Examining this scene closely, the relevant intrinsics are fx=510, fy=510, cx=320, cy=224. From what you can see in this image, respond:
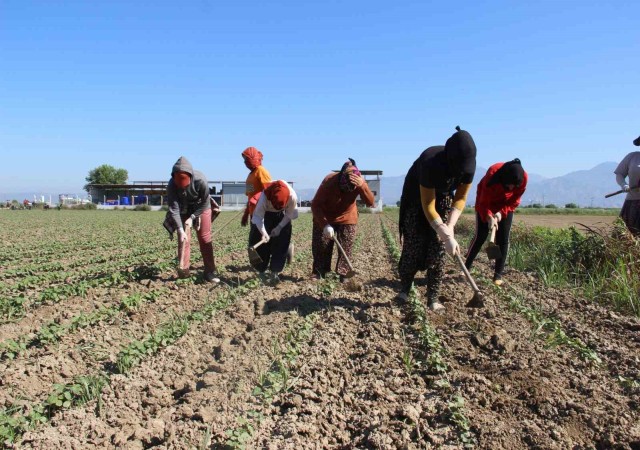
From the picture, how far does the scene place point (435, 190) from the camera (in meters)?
4.13

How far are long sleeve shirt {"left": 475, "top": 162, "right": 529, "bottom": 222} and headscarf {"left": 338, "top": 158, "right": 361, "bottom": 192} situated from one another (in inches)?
54.7

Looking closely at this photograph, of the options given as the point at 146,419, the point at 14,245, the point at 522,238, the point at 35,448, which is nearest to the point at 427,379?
the point at 146,419

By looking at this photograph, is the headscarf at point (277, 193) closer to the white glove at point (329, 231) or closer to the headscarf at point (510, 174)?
the white glove at point (329, 231)

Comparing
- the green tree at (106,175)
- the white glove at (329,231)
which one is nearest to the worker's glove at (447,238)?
the white glove at (329,231)

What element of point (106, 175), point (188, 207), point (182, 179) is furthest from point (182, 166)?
point (106, 175)

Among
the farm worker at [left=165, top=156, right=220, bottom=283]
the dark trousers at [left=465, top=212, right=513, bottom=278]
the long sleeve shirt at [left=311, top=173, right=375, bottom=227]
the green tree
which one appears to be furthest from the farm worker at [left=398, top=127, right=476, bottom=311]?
the green tree

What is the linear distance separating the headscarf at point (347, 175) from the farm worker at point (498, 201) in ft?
4.56

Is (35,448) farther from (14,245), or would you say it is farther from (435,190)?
(14,245)

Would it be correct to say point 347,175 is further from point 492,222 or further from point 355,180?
point 492,222

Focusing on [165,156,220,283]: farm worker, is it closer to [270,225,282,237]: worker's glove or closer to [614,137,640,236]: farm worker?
[270,225,282,237]: worker's glove

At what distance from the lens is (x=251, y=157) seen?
6.29 m

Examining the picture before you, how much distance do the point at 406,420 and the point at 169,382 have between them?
4.75 ft

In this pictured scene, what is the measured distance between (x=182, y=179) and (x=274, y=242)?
52.4 inches

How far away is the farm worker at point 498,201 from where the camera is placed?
529cm
